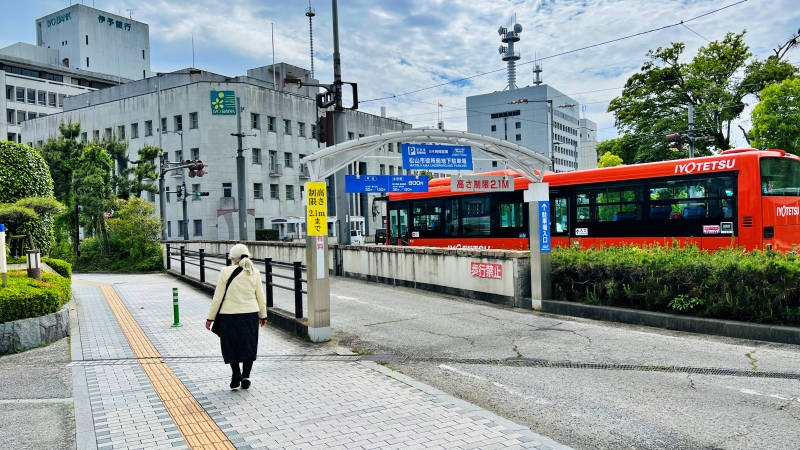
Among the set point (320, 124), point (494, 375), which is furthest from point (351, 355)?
point (320, 124)

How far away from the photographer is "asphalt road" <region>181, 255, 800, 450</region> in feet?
18.2

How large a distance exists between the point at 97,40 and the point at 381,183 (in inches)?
3478

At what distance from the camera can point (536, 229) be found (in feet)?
42.0

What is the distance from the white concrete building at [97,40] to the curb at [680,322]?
8838 cm

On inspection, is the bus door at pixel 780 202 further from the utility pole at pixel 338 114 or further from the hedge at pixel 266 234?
the hedge at pixel 266 234

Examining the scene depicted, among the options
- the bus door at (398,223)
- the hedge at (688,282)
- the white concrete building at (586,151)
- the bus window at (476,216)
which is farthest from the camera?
the white concrete building at (586,151)

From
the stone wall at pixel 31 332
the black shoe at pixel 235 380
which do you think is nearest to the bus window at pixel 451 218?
the stone wall at pixel 31 332

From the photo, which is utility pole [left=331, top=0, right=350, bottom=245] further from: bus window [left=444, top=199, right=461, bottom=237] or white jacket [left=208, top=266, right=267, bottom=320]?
white jacket [left=208, top=266, right=267, bottom=320]

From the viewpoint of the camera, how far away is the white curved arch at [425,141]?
1004 centimetres

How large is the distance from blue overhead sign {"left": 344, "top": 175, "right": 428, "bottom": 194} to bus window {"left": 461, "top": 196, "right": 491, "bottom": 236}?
3.92 metres

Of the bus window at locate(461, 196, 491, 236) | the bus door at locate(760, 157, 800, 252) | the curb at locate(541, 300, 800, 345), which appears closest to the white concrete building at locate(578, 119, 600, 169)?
the bus window at locate(461, 196, 491, 236)

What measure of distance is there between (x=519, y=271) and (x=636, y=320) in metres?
3.09

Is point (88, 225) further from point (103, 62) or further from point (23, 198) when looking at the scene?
point (103, 62)

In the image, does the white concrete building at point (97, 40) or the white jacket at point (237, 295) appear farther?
the white concrete building at point (97, 40)
